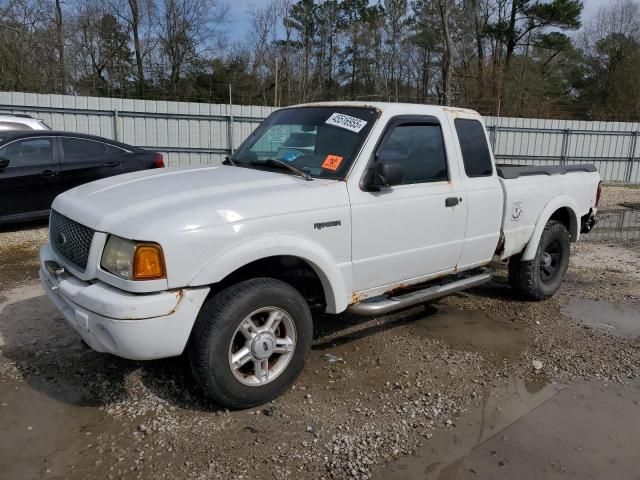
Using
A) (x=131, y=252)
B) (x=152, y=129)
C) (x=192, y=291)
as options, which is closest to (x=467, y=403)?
(x=192, y=291)

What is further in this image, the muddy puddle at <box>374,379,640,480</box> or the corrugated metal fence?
the corrugated metal fence

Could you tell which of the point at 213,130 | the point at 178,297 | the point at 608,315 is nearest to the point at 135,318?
the point at 178,297

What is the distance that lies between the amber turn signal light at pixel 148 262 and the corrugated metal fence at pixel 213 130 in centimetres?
1268

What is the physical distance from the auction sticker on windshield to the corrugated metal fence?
11.7m

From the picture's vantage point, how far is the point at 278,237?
3.25 m

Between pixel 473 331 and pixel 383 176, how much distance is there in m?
2.06

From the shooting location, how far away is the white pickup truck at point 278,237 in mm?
2951

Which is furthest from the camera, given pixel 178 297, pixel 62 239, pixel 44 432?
pixel 62 239

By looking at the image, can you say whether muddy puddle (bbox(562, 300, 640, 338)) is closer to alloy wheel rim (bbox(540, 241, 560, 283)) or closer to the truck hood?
alloy wheel rim (bbox(540, 241, 560, 283))

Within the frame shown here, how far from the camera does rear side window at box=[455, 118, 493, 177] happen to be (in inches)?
182

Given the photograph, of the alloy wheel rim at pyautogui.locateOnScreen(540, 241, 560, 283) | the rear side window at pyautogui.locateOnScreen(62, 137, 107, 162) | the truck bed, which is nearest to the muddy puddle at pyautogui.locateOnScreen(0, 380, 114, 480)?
the truck bed

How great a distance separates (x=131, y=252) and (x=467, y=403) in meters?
2.40

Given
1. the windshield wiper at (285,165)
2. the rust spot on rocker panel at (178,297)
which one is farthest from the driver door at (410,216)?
the rust spot on rocker panel at (178,297)

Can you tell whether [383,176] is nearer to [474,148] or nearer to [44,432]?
[474,148]
